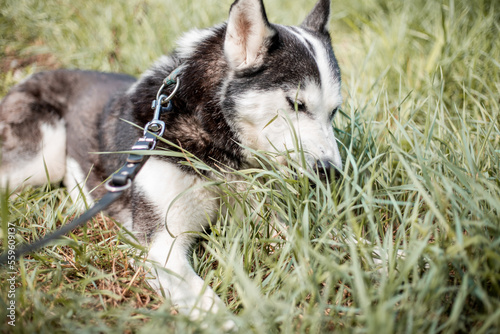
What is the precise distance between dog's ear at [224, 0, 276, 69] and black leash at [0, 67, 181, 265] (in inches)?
13.8

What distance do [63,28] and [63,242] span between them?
13.3ft

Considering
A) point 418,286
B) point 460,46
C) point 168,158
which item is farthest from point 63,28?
point 418,286

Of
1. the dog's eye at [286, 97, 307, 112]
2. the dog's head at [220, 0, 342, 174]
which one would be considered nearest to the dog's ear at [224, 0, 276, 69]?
the dog's head at [220, 0, 342, 174]

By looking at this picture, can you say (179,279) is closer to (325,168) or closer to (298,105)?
(325,168)

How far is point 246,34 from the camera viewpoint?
6.38 feet

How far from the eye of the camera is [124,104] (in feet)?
7.80

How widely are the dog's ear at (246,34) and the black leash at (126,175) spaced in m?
0.35

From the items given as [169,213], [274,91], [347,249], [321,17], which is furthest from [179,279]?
[321,17]

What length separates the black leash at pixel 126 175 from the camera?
128cm

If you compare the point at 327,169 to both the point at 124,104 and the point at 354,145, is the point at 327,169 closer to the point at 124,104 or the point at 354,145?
the point at 354,145

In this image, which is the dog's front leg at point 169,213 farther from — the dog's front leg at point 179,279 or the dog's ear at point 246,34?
the dog's ear at point 246,34

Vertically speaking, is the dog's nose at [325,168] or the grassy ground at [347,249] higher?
the dog's nose at [325,168]

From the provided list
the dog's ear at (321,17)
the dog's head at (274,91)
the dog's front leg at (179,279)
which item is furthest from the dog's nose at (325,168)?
the dog's ear at (321,17)

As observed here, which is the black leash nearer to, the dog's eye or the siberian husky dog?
the siberian husky dog
